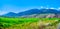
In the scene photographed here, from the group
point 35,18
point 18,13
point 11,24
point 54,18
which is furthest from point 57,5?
point 11,24

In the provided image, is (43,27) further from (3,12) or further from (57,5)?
(3,12)

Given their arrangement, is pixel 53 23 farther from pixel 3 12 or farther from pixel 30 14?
pixel 3 12

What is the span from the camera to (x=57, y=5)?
103 inches

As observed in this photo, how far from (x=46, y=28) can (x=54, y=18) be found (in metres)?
0.24

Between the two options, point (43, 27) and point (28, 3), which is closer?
point (43, 27)

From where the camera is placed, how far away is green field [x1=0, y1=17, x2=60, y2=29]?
2457mm

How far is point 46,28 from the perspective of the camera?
2.46m

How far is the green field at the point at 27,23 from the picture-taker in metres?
2.46

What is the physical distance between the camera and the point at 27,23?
8.15 feet

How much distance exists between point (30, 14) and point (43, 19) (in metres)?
0.26

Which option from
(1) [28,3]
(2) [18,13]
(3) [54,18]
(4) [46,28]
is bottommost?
(4) [46,28]

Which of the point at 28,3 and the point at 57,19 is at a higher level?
the point at 28,3

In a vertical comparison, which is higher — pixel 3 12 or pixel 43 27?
pixel 3 12

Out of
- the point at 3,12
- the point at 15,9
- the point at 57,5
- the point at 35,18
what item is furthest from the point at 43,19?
the point at 3,12
